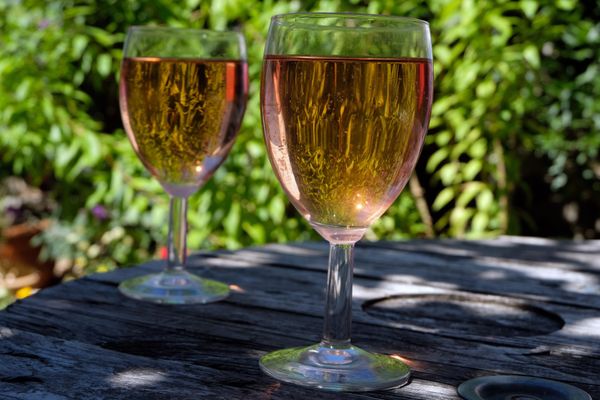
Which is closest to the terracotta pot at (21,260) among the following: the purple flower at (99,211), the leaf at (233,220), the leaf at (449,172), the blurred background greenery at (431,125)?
the blurred background greenery at (431,125)

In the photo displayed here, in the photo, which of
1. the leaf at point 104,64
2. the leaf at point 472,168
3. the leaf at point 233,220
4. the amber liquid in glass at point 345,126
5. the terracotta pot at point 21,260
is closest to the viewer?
the amber liquid in glass at point 345,126

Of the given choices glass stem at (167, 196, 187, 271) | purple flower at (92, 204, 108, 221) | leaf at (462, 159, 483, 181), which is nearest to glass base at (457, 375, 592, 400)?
glass stem at (167, 196, 187, 271)

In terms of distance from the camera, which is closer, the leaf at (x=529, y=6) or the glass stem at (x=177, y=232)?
the glass stem at (x=177, y=232)

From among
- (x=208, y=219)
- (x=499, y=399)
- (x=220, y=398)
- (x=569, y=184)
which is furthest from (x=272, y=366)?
(x=569, y=184)

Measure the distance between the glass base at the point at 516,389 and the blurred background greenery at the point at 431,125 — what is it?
2614 millimetres

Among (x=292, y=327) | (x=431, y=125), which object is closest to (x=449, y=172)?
(x=431, y=125)

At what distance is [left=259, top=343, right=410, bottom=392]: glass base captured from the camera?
855mm

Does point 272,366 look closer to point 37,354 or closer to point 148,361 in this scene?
point 148,361

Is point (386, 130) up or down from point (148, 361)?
up

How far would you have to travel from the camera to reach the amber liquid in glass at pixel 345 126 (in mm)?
828

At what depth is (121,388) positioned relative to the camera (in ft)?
2.69

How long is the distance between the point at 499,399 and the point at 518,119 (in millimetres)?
2944

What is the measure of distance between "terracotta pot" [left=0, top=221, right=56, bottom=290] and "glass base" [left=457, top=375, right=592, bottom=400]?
162 inches

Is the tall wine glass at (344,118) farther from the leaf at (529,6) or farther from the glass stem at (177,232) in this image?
the leaf at (529,6)
